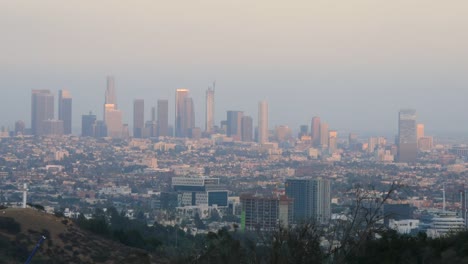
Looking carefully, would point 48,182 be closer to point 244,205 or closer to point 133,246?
point 244,205

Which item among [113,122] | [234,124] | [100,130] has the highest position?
[234,124]

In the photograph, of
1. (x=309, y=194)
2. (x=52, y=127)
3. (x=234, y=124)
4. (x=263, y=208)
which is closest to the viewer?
(x=263, y=208)

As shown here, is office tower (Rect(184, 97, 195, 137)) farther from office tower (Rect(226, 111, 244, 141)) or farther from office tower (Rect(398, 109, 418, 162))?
office tower (Rect(398, 109, 418, 162))

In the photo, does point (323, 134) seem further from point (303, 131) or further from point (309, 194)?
point (309, 194)

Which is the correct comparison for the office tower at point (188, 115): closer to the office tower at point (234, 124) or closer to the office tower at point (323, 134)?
the office tower at point (234, 124)

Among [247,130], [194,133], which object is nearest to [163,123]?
[194,133]

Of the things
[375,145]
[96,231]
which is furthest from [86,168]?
[96,231]
